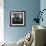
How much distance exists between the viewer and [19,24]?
5570 mm

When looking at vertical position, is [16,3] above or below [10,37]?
above

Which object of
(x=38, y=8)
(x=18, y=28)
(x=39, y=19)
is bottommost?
(x=18, y=28)

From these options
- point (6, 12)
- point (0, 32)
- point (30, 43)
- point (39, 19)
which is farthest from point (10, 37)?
point (30, 43)

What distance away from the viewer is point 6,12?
5.56 metres

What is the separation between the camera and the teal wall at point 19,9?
18.2ft

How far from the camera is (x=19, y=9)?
18.3 feet

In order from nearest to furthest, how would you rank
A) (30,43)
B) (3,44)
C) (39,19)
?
(30,43) < (3,44) < (39,19)

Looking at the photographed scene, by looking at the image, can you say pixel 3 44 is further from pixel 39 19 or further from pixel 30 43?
pixel 39 19

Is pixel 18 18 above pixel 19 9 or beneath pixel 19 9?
beneath

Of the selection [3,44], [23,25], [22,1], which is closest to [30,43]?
[3,44]

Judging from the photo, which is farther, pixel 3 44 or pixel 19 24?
pixel 19 24

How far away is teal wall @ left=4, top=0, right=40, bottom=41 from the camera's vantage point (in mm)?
5555

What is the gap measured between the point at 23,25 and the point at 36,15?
2.19 ft

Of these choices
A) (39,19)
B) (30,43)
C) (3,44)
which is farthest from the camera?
(39,19)
